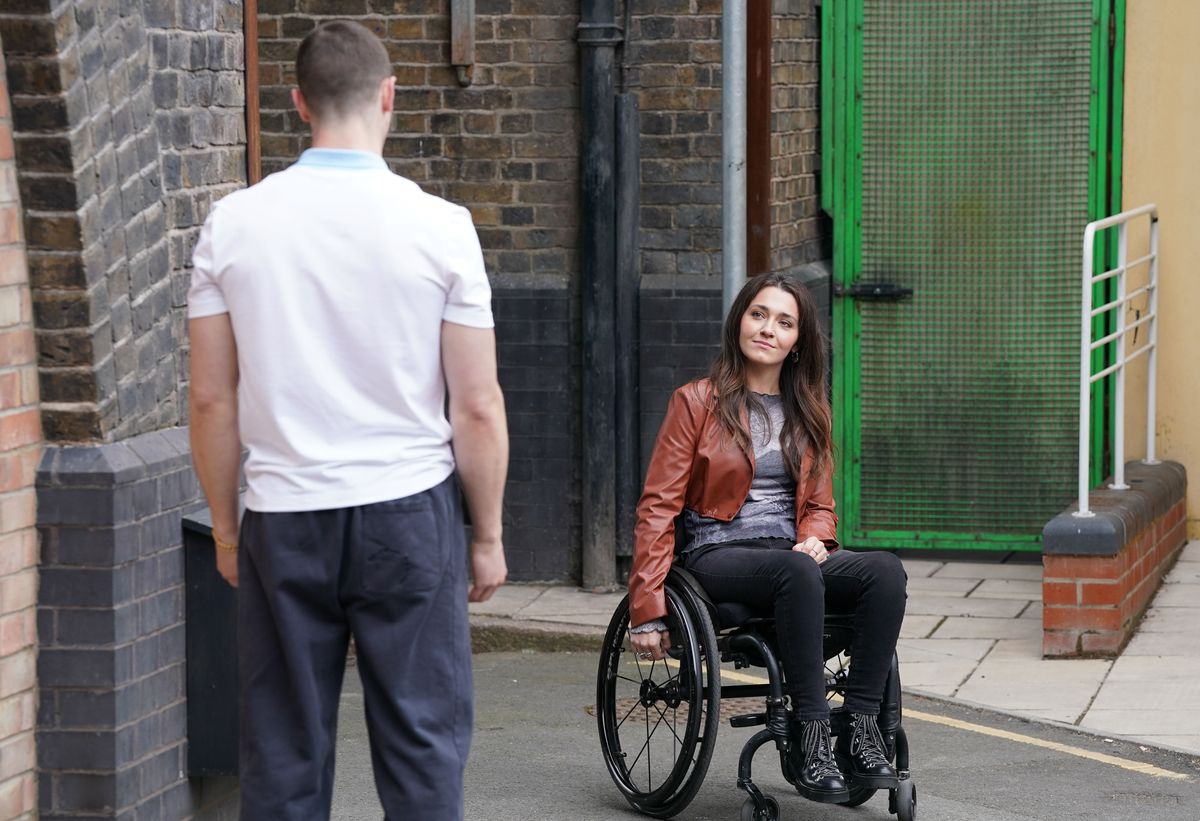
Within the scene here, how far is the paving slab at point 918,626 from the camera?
25.3 ft

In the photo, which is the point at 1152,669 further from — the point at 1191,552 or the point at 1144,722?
the point at 1191,552

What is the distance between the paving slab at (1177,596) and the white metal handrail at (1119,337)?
468 mm

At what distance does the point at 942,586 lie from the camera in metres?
8.60

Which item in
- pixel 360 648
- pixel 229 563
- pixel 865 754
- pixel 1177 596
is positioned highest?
pixel 229 563

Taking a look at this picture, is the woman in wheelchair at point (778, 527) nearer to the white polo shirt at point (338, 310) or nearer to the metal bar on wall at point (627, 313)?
the white polo shirt at point (338, 310)

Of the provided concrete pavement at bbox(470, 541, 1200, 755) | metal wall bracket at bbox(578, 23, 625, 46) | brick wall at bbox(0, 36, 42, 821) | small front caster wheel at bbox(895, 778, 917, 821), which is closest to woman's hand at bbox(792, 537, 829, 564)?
small front caster wheel at bbox(895, 778, 917, 821)

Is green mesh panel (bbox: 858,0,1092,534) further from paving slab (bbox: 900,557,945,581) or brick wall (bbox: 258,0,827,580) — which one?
brick wall (bbox: 258,0,827,580)

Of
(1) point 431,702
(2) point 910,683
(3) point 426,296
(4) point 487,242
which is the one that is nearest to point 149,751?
(1) point 431,702

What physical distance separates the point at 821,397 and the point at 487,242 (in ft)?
10.3

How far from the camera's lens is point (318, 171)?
11.8ft

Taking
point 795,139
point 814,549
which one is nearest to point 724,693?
point 814,549

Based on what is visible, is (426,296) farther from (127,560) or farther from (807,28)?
(807,28)

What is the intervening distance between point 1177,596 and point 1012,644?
3.28 feet

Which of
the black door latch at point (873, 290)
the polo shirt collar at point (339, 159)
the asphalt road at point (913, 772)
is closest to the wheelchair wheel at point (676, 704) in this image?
the asphalt road at point (913, 772)
